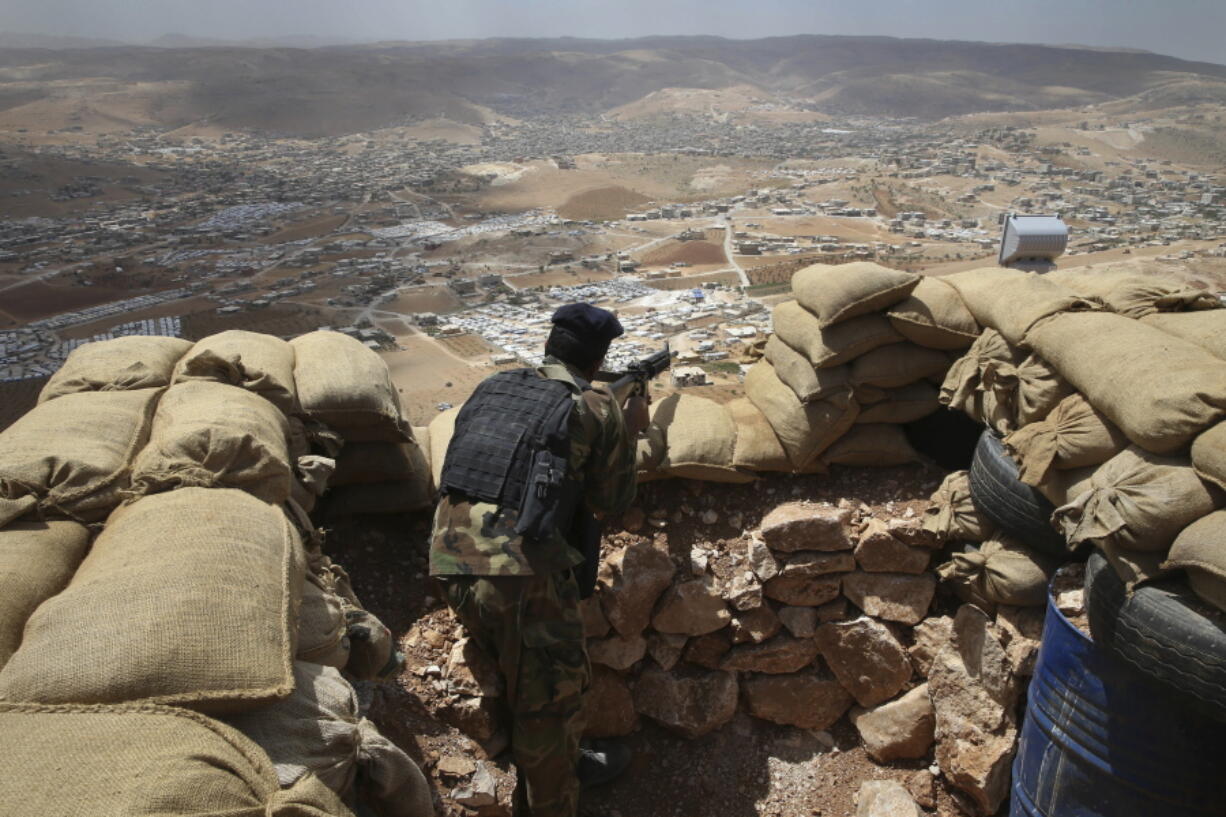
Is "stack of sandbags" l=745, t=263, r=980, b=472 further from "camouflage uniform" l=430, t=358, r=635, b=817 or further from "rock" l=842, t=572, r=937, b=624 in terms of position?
"camouflage uniform" l=430, t=358, r=635, b=817

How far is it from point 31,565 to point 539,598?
1.61 m

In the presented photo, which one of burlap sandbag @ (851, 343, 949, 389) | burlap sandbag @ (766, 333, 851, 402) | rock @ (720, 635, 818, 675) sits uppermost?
burlap sandbag @ (851, 343, 949, 389)

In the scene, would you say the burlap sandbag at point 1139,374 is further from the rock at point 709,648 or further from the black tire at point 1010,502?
the rock at point 709,648

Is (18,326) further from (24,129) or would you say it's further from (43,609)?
(24,129)

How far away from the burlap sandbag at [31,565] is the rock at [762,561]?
2990 millimetres

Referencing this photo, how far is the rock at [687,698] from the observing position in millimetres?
4215

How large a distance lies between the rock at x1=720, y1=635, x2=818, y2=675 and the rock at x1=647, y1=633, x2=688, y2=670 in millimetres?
268

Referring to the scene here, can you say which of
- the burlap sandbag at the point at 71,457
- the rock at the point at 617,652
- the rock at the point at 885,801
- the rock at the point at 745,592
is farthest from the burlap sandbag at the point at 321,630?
the rock at the point at 885,801

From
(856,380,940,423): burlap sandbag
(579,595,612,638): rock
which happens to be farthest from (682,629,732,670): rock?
(856,380,940,423): burlap sandbag

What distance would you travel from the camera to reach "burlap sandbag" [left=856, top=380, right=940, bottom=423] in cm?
440

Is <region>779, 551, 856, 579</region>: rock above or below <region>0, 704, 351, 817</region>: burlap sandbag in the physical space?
below

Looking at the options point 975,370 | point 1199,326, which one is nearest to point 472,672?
point 975,370

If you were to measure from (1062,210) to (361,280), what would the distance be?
24438mm

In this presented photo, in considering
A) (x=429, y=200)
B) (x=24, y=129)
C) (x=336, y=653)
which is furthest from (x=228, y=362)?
(x=24, y=129)
